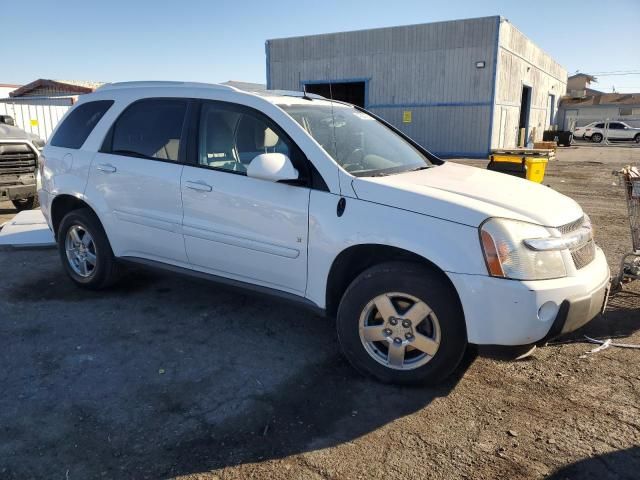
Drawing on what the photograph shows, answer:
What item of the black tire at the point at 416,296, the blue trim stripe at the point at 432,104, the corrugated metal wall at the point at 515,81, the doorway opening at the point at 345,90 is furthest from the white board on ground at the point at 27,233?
the doorway opening at the point at 345,90

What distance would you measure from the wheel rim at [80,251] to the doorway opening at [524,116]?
2784 cm

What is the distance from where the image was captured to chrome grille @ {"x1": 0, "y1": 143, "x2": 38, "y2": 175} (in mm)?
8250

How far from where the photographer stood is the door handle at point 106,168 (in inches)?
172

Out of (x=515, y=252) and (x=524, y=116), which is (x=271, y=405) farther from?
(x=524, y=116)

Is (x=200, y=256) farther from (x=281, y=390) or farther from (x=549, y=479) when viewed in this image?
(x=549, y=479)

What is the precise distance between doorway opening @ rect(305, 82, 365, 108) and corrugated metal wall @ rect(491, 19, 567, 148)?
694cm

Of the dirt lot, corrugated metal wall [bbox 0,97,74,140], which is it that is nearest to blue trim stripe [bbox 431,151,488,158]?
corrugated metal wall [bbox 0,97,74,140]

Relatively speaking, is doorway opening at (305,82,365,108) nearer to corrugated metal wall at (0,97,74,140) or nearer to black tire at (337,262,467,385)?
corrugated metal wall at (0,97,74,140)

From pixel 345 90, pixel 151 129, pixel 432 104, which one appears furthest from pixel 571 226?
pixel 345 90

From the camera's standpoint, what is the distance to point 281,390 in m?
3.23

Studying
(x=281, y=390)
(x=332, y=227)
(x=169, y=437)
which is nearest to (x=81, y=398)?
(x=169, y=437)

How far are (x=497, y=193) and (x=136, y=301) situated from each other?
131 inches

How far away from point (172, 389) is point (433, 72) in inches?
897

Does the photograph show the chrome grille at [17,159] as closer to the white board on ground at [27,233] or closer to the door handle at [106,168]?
the white board on ground at [27,233]
